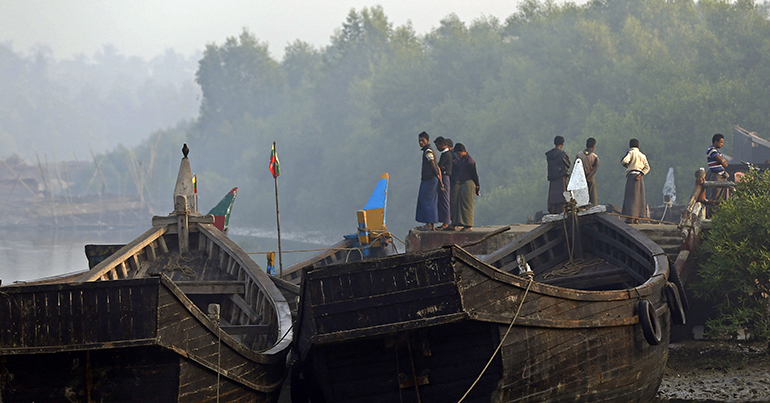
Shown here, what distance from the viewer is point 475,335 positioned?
5.24 metres

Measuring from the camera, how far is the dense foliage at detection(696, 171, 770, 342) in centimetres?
797

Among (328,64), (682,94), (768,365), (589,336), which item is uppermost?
(328,64)

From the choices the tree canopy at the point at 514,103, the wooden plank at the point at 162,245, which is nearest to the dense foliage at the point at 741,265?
the wooden plank at the point at 162,245

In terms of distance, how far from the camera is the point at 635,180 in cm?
1127

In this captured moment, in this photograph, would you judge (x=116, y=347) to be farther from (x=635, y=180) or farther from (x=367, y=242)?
(x=635, y=180)

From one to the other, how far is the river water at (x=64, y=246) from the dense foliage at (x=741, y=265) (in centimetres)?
1290

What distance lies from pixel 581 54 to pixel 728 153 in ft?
34.1

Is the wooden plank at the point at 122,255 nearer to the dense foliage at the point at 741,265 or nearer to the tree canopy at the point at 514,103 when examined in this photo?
the dense foliage at the point at 741,265

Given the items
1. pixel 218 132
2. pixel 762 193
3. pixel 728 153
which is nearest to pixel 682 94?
pixel 728 153

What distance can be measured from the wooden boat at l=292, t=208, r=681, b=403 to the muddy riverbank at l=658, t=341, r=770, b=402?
4.66 ft

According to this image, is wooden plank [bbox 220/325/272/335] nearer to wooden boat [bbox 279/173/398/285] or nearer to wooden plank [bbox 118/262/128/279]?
wooden plank [bbox 118/262/128/279]

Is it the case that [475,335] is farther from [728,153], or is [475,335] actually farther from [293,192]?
[293,192]

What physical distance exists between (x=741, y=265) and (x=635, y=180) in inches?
135

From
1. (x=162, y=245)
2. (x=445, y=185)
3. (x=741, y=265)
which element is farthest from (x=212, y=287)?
(x=741, y=265)
